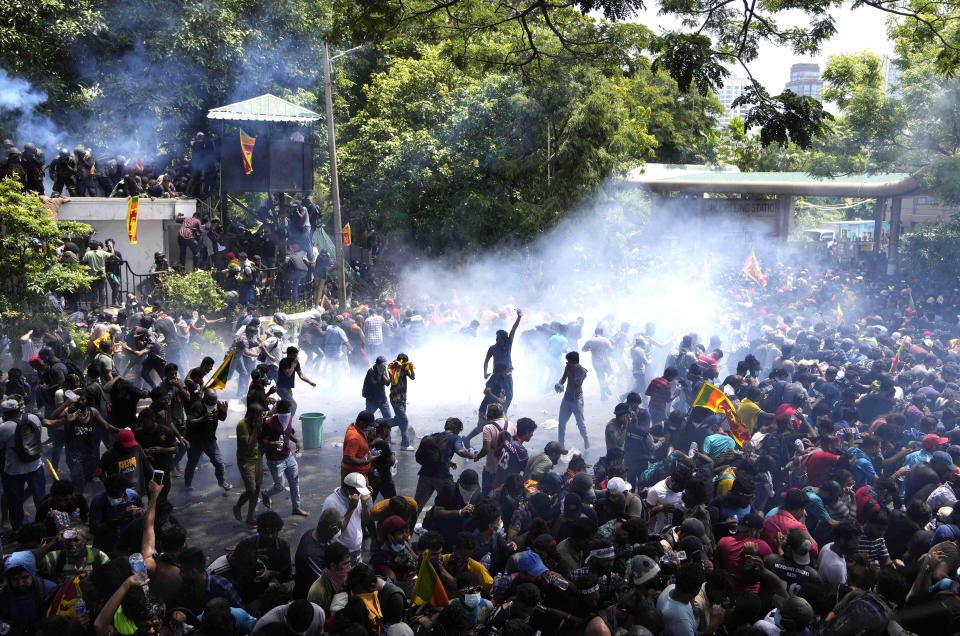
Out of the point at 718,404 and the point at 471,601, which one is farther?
the point at 718,404

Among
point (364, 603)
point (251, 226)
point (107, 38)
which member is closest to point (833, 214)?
point (251, 226)

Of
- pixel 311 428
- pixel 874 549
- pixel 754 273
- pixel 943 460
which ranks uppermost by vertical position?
pixel 754 273

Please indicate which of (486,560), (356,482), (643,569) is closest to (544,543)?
(643,569)

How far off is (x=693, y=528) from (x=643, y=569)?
771mm

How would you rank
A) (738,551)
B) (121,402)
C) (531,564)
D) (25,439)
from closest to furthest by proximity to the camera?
1. (531,564)
2. (738,551)
3. (25,439)
4. (121,402)

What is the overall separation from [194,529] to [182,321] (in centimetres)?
642

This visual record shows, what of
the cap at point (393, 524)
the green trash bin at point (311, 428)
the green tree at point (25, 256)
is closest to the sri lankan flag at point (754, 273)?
the green trash bin at point (311, 428)

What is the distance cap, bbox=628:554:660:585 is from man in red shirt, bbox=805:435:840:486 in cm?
287

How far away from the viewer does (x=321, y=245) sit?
21.3m

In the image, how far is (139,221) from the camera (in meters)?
18.9

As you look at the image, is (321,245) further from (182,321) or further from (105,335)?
(105,335)

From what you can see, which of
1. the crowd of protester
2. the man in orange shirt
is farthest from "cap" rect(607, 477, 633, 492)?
the man in orange shirt

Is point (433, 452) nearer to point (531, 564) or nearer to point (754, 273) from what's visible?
Answer: point (531, 564)

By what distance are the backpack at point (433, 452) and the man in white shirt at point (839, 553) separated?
3152 millimetres
